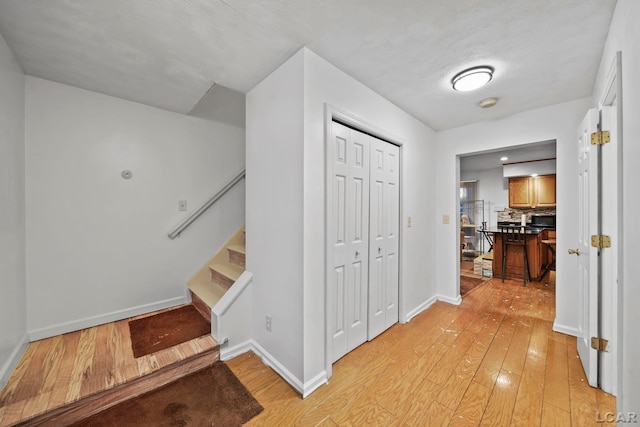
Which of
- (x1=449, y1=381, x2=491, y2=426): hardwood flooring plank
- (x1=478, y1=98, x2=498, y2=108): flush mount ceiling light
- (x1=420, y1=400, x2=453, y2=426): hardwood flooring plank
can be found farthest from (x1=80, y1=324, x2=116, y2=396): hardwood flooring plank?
(x1=478, y1=98, x2=498, y2=108): flush mount ceiling light

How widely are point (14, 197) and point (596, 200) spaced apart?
414 cm

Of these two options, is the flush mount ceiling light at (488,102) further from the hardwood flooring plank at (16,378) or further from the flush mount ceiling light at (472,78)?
the hardwood flooring plank at (16,378)

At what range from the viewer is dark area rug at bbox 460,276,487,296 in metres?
3.71

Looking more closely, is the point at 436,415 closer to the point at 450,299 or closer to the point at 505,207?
the point at 450,299

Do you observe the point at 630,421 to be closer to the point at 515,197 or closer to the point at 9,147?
the point at 9,147

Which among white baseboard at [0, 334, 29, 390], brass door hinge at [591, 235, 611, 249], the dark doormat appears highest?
brass door hinge at [591, 235, 611, 249]

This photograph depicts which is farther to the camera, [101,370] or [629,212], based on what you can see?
[101,370]

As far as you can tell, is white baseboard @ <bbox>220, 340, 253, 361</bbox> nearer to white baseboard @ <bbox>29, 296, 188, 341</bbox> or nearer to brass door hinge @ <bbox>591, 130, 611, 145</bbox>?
white baseboard @ <bbox>29, 296, 188, 341</bbox>

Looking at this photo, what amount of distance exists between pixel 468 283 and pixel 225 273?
385 centimetres

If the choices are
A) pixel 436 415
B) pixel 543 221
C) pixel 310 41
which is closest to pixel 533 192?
pixel 543 221

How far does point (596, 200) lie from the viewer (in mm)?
1645

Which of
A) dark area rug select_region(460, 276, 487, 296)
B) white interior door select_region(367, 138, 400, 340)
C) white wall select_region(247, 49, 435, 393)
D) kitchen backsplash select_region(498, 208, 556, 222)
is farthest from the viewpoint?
kitchen backsplash select_region(498, 208, 556, 222)

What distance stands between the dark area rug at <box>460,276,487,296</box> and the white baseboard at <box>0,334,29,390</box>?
453cm

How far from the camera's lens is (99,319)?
2291mm
